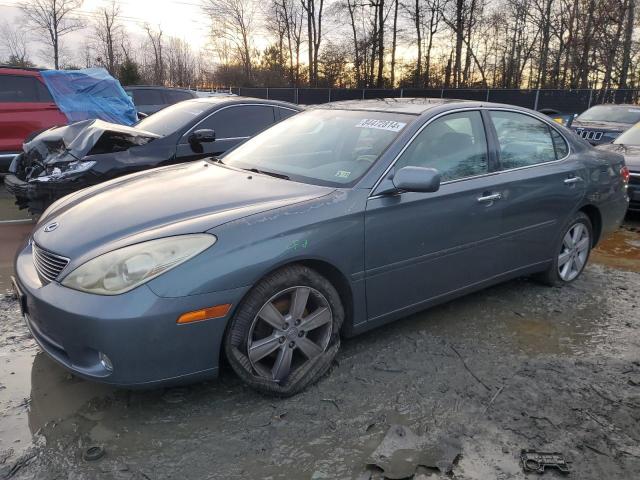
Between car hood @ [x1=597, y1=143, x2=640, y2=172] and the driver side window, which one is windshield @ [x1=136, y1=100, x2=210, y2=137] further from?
car hood @ [x1=597, y1=143, x2=640, y2=172]

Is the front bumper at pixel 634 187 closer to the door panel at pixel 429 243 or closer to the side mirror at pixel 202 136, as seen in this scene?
the door panel at pixel 429 243

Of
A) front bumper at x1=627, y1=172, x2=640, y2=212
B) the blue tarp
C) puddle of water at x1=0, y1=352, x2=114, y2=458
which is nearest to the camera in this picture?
puddle of water at x1=0, y1=352, x2=114, y2=458

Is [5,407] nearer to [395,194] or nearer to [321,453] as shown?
[321,453]

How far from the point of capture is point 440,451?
2.49 meters

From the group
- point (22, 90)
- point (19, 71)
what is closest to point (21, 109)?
point (22, 90)

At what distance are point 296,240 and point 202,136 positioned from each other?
3.56 metres

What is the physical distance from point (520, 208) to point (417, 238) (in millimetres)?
1135

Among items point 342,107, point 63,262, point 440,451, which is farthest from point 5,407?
point 342,107

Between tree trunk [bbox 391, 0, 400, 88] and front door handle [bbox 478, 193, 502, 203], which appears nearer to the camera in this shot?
front door handle [bbox 478, 193, 502, 203]

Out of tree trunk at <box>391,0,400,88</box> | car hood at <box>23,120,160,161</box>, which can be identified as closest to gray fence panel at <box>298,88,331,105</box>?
tree trunk at <box>391,0,400,88</box>

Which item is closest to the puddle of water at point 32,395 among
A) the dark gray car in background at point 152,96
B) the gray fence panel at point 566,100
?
the dark gray car in background at point 152,96

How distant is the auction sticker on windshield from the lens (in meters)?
3.43

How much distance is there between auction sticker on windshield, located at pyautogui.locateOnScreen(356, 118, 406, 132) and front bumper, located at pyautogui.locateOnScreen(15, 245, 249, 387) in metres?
1.60

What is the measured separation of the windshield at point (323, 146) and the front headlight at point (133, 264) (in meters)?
1.01
